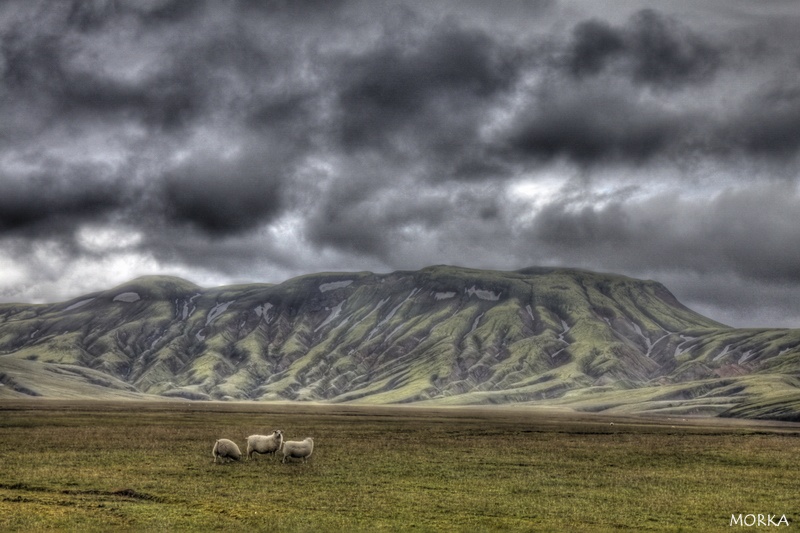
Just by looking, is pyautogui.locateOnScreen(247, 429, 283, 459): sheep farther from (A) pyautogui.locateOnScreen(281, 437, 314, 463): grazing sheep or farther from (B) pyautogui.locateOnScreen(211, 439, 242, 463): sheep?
(B) pyautogui.locateOnScreen(211, 439, 242, 463): sheep

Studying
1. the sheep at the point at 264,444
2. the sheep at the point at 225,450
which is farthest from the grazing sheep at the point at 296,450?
the sheep at the point at 225,450

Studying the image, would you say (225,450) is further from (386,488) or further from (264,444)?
(386,488)

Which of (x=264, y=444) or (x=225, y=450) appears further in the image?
(x=264, y=444)

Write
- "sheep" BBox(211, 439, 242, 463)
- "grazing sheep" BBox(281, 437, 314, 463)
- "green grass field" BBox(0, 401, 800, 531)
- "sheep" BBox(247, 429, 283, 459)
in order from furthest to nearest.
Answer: "sheep" BBox(247, 429, 283, 459)
"grazing sheep" BBox(281, 437, 314, 463)
"sheep" BBox(211, 439, 242, 463)
"green grass field" BBox(0, 401, 800, 531)

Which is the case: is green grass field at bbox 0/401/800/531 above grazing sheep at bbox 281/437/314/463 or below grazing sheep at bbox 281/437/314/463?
below

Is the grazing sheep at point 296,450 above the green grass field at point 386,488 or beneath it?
above

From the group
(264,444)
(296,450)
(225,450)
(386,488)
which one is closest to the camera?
(386,488)

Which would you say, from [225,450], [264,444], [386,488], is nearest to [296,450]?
[264,444]

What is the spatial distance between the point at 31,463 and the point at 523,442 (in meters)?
45.5

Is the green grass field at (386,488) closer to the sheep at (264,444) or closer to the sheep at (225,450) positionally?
the sheep at (264,444)

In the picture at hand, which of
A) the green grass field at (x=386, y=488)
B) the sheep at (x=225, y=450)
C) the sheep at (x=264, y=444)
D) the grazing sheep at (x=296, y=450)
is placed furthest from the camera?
the sheep at (x=264, y=444)

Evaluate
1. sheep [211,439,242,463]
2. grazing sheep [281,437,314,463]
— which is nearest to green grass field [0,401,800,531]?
grazing sheep [281,437,314,463]

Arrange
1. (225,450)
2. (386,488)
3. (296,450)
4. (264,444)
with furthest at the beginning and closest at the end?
(264,444) < (296,450) < (225,450) < (386,488)

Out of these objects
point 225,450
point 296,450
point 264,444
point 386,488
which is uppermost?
point 264,444
